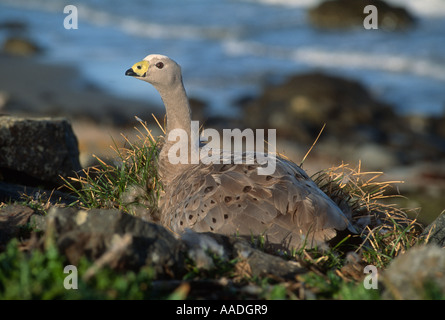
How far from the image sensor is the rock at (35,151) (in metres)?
5.74

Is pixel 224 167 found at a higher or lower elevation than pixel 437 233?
higher

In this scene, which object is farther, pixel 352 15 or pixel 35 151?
pixel 352 15

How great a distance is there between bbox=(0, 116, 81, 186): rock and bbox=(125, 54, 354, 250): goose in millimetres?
1875

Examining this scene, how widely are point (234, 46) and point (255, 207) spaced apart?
20.6 metres

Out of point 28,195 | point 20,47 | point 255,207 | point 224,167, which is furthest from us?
point 20,47

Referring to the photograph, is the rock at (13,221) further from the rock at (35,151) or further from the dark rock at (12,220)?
the rock at (35,151)

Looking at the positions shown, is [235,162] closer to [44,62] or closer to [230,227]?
[230,227]

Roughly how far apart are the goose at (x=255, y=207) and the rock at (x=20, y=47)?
16.8m

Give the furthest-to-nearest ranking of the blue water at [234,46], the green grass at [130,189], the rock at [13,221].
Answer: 1. the blue water at [234,46]
2. the green grass at [130,189]
3. the rock at [13,221]

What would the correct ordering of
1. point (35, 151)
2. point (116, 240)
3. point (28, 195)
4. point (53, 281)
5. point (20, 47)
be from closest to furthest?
point (53, 281), point (116, 240), point (28, 195), point (35, 151), point (20, 47)

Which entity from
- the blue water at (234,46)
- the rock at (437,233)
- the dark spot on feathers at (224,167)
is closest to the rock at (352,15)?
the blue water at (234,46)

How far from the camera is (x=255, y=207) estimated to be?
4.10 metres

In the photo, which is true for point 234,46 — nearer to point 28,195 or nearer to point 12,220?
point 28,195

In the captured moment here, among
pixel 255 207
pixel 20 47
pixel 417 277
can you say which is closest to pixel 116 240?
pixel 255 207
